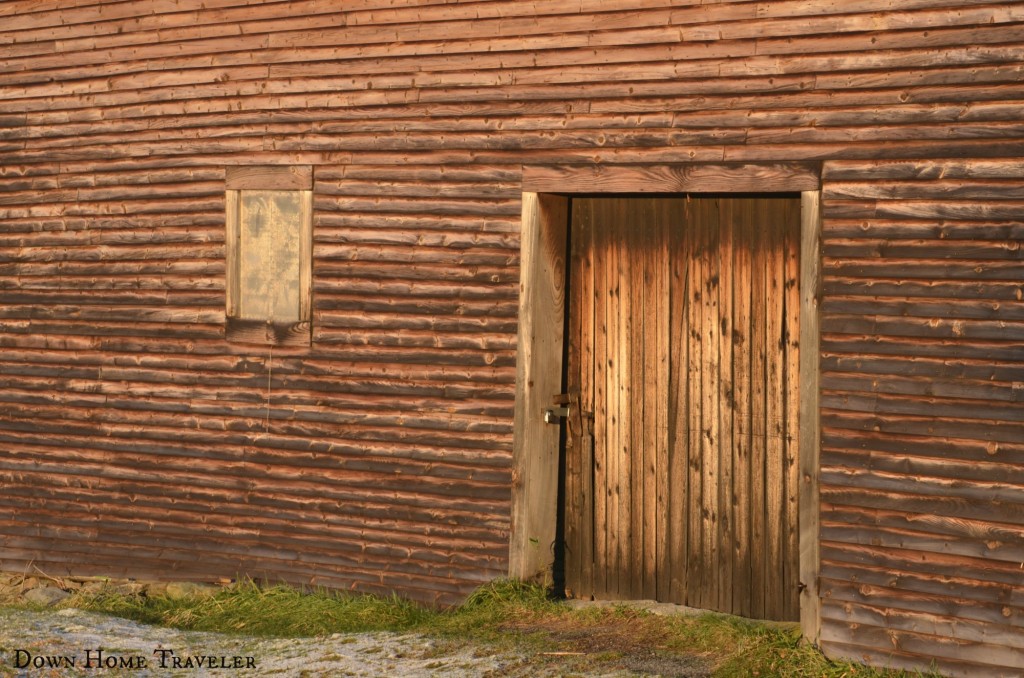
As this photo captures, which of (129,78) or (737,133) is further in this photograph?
(129,78)

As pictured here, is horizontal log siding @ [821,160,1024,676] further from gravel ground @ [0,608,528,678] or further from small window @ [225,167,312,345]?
small window @ [225,167,312,345]

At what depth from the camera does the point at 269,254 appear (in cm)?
848

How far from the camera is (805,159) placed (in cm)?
661

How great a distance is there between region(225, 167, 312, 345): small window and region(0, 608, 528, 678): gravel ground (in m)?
1.99

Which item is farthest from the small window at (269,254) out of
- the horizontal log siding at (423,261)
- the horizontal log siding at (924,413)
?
the horizontal log siding at (924,413)

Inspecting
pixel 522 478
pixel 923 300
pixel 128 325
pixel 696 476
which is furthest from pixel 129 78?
pixel 923 300

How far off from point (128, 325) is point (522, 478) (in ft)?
10.5

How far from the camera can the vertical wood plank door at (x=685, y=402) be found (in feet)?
22.8

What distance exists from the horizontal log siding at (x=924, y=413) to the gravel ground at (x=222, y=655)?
5.54 feet

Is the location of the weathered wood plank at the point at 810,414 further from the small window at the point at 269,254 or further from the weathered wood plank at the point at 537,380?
the small window at the point at 269,254

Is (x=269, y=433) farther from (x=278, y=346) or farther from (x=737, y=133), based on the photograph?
(x=737, y=133)

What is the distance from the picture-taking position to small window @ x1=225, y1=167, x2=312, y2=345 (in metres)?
8.34

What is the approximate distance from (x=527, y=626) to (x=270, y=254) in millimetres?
2962

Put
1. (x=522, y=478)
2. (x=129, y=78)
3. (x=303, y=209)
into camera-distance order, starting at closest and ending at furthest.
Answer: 1. (x=522, y=478)
2. (x=303, y=209)
3. (x=129, y=78)
